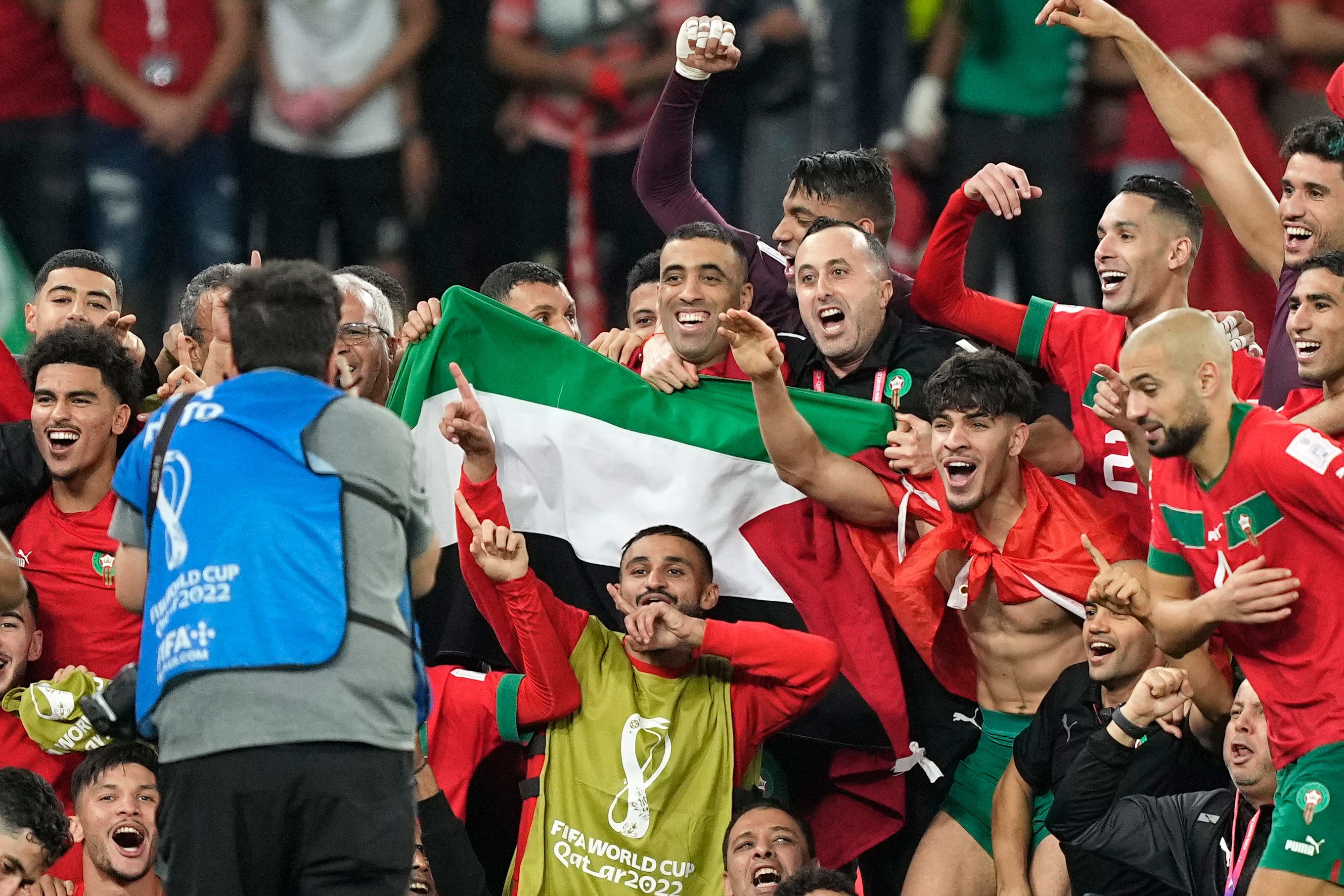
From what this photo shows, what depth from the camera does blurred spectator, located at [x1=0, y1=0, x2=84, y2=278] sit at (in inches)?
361

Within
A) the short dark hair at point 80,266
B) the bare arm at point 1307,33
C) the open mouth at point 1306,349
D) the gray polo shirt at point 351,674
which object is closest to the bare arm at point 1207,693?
the open mouth at point 1306,349

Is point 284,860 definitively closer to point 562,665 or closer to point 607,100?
point 562,665

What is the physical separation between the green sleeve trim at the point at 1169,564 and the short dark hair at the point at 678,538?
4.39ft

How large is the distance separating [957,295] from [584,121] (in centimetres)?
426

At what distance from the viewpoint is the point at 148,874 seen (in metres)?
5.02

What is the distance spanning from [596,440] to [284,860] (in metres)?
2.40

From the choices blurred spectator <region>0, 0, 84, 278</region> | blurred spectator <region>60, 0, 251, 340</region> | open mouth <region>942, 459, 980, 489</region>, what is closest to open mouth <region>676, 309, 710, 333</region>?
open mouth <region>942, 459, 980, 489</region>

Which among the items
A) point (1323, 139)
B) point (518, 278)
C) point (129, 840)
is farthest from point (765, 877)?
point (518, 278)

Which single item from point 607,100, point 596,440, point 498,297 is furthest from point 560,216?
point 596,440

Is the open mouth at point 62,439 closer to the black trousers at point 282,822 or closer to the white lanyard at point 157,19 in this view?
the black trousers at point 282,822

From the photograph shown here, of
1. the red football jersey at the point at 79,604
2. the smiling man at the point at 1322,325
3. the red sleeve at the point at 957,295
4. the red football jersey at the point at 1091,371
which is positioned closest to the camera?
the smiling man at the point at 1322,325

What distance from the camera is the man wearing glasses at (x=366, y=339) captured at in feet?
19.1

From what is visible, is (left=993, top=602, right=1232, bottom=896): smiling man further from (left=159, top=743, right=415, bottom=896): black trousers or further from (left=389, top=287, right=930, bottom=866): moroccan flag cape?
(left=159, top=743, right=415, bottom=896): black trousers

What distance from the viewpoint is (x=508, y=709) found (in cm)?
526
